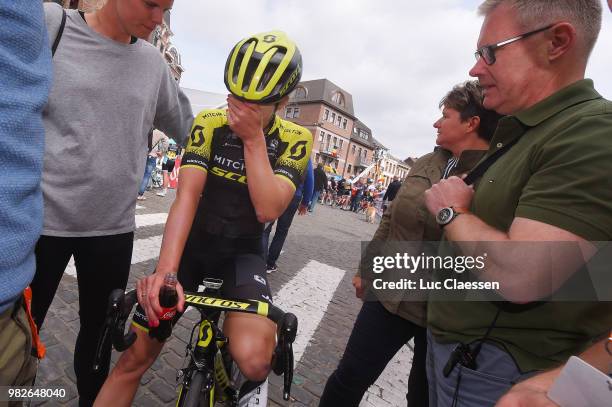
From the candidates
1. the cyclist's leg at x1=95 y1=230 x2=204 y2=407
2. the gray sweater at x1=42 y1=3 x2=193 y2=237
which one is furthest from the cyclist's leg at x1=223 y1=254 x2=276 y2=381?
the gray sweater at x1=42 y1=3 x2=193 y2=237

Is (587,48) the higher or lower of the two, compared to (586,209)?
higher

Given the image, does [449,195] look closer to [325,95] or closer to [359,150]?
[325,95]

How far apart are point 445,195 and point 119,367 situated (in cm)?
180

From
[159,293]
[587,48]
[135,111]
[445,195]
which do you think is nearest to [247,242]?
[159,293]

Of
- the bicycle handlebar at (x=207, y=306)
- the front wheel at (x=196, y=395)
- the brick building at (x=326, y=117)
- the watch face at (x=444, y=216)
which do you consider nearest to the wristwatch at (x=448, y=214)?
the watch face at (x=444, y=216)

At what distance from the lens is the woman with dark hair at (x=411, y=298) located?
6.77ft

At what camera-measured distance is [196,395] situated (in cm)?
147

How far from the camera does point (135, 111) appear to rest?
6.25ft

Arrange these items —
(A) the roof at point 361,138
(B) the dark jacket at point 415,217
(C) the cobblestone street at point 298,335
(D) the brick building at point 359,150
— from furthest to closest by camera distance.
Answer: (A) the roof at point 361,138 → (D) the brick building at point 359,150 → (C) the cobblestone street at point 298,335 → (B) the dark jacket at point 415,217

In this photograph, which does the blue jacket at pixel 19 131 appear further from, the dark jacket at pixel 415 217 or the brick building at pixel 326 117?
the brick building at pixel 326 117

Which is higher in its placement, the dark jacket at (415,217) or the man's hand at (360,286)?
the dark jacket at (415,217)

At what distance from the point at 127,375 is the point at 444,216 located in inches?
67.5

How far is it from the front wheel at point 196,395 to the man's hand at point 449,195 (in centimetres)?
133

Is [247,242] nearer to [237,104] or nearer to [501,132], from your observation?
[237,104]
